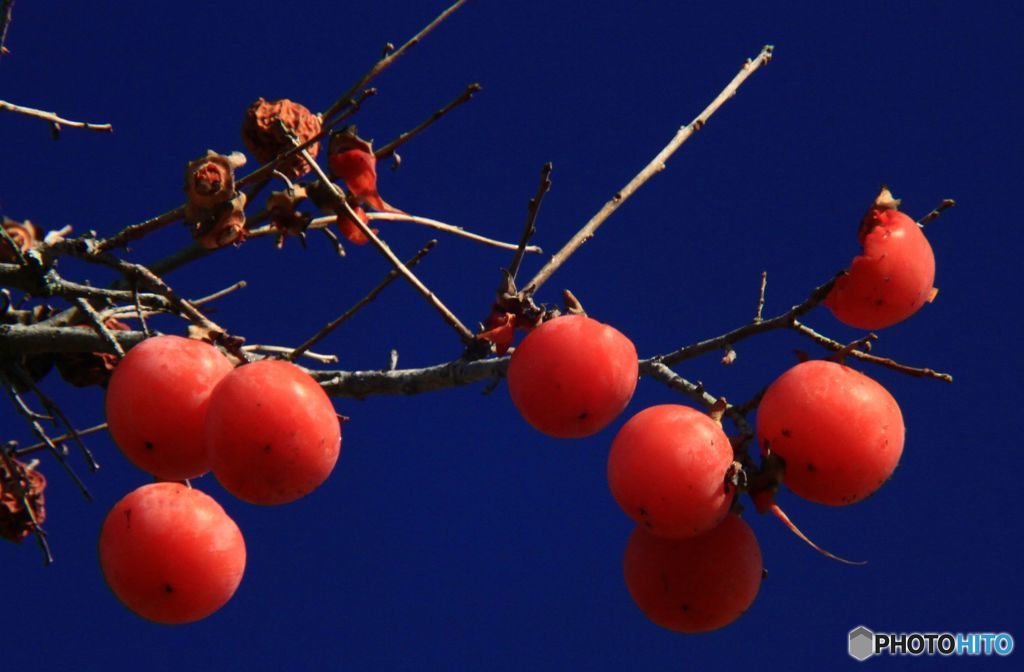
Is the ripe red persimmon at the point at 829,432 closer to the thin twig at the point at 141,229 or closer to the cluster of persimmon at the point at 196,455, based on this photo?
the cluster of persimmon at the point at 196,455

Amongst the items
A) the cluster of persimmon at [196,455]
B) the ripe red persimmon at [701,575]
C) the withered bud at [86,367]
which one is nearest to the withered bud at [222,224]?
the cluster of persimmon at [196,455]

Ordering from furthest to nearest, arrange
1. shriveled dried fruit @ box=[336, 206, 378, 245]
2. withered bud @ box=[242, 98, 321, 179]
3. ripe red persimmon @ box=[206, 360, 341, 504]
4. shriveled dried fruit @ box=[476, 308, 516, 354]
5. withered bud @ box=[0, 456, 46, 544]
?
withered bud @ box=[0, 456, 46, 544], withered bud @ box=[242, 98, 321, 179], shriveled dried fruit @ box=[336, 206, 378, 245], shriveled dried fruit @ box=[476, 308, 516, 354], ripe red persimmon @ box=[206, 360, 341, 504]

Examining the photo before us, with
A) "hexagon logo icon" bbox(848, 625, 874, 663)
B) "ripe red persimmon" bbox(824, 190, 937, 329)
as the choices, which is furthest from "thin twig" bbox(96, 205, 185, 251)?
"hexagon logo icon" bbox(848, 625, 874, 663)

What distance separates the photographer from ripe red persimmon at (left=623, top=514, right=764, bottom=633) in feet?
6.64

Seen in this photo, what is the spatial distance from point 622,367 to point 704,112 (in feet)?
2.27

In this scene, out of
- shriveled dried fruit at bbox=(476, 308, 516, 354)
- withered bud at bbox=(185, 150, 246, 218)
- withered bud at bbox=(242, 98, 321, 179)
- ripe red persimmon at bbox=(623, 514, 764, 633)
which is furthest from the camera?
withered bud at bbox=(242, 98, 321, 179)

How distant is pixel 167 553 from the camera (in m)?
2.04

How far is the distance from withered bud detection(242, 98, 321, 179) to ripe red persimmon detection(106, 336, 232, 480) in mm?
655

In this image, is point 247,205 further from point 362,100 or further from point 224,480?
point 224,480

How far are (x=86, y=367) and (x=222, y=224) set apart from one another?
1046 mm

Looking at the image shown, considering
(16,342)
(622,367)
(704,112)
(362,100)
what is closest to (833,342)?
(622,367)

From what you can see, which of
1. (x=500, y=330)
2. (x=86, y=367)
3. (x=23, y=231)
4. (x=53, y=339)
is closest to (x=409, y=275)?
(x=500, y=330)

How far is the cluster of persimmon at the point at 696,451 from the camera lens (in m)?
1.92

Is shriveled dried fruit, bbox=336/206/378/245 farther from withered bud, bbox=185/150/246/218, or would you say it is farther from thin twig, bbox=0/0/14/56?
thin twig, bbox=0/0/14/56
